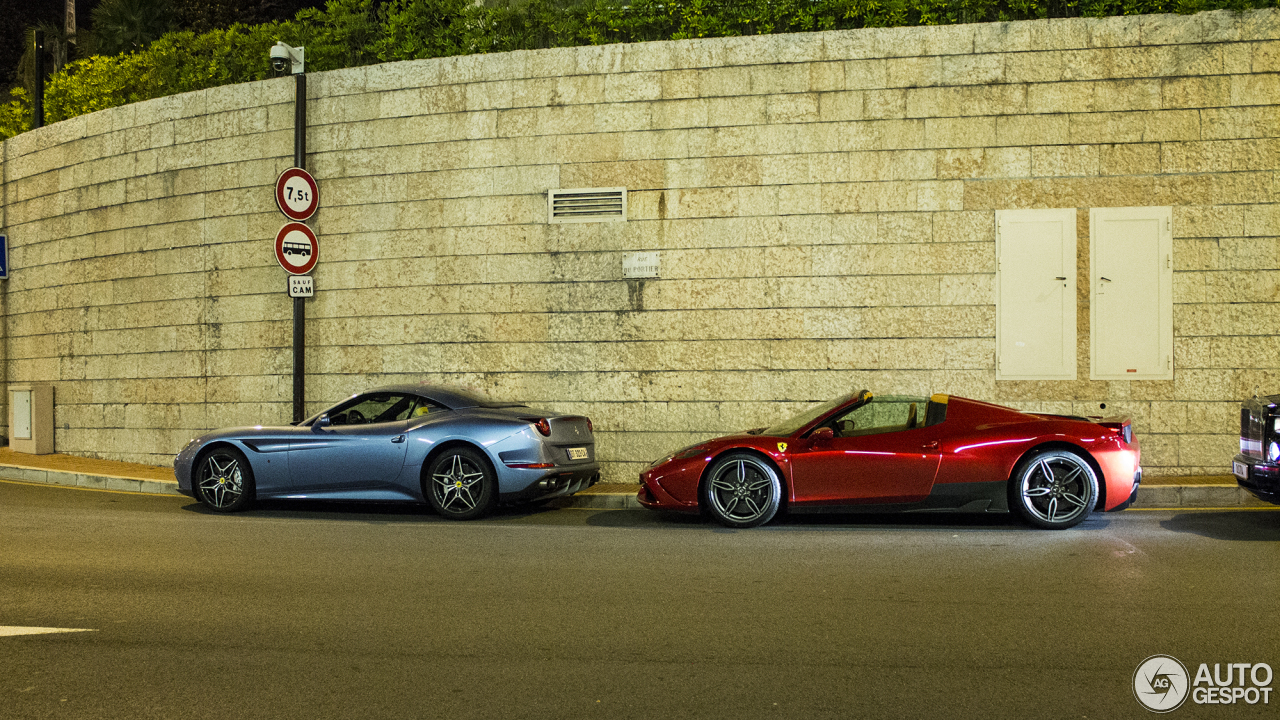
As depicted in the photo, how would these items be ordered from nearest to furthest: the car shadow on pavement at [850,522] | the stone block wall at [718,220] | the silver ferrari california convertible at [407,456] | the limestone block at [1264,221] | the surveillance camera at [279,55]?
1. the car shadow on pavement at [850,522]
2. the silver ferrari california convertible at [407,456]
3. the limestone block at [1264,221]
4. the stone block wall at [718,220]
5. the surveillance camera at [279,55]

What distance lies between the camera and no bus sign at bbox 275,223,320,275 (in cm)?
1030

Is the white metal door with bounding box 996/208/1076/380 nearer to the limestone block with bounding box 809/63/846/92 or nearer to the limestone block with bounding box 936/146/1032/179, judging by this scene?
the limestone block with bounding box 936/146/1032/179

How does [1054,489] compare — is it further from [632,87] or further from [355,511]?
[632,87]

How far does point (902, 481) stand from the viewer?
278 inches

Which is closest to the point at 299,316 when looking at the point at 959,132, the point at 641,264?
the point at 641,264

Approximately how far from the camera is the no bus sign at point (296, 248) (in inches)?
405

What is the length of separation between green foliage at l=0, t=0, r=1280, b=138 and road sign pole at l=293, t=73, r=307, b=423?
1216 mm

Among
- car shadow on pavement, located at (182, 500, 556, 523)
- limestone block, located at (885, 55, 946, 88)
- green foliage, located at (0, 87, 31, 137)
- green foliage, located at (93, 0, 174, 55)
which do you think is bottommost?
car shadow on pavement, located at (182, 500, 556, 523)

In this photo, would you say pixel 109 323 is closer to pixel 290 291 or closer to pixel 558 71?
pixel 290 291

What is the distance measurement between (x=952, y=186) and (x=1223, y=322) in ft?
10.5

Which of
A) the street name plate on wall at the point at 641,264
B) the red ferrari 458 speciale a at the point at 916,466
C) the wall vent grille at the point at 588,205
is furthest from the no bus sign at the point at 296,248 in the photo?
the red ferrari 458 speciale a at the point at 916,466

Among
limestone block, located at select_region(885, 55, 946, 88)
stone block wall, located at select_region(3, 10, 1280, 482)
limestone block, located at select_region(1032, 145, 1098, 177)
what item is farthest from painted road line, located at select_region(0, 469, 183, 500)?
limestone block, located at select_region(1032, 145, 1098, 177)

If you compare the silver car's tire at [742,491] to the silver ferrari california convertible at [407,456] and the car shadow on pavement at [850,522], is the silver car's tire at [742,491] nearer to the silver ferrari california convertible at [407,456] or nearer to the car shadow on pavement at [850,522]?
the car shadow on pavement at [850,522]

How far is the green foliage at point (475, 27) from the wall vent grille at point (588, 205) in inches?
81.4
